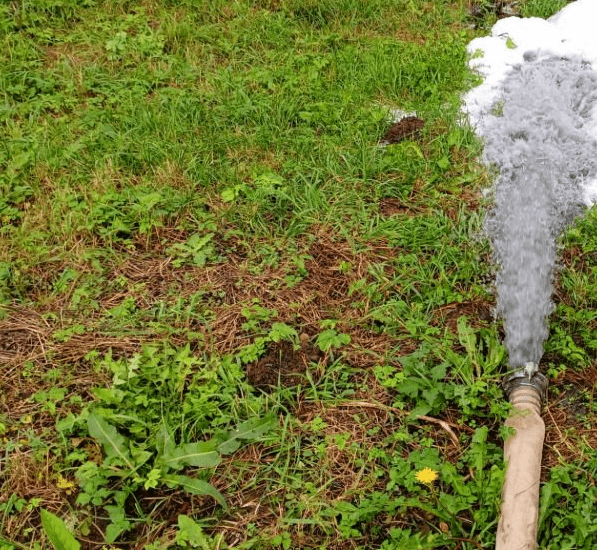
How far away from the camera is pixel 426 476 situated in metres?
2.35

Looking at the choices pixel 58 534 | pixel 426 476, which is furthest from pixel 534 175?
pixel 58 534

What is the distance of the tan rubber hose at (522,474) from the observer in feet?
7.15

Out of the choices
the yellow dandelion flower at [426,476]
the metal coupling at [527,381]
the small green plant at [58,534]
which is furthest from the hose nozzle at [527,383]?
the small green plant at [58,534]

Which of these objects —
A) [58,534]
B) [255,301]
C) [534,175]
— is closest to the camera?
[58,534]

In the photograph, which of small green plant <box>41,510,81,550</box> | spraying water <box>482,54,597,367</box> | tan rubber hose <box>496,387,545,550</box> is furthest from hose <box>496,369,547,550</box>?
small green plant <box>41,510,81,550</box>

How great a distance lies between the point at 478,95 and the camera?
4273 millimetres

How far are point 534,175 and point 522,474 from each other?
A: 197 cm

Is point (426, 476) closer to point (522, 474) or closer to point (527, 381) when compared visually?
point (522, 474)

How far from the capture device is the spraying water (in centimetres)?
301

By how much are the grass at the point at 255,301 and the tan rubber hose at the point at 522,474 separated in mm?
61

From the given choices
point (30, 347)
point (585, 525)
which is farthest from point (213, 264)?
point (585, 525)

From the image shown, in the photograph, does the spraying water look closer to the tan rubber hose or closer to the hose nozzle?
the hose nozzle

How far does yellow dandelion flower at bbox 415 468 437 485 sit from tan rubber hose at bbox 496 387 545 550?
0.25m

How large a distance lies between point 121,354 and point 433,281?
1.48 meters
